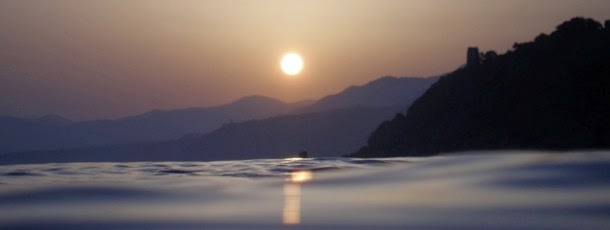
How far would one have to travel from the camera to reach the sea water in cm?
618

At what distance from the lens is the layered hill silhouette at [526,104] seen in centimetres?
5281

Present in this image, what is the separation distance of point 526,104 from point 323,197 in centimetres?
5190

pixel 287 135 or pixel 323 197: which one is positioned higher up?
pixel 287 135

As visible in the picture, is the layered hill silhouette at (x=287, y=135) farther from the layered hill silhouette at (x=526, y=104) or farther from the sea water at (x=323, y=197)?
the sea water at (x=323, y=197)

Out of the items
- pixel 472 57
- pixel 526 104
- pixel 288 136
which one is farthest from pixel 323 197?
pixel 288 136

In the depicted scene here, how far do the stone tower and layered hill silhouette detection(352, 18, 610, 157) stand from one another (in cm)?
278

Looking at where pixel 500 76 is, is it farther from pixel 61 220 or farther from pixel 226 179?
pixel 61 220

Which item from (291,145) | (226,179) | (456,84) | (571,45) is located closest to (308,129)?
(291,145)

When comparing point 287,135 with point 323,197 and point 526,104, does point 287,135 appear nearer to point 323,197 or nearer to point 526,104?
point 526,104

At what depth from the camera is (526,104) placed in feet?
190

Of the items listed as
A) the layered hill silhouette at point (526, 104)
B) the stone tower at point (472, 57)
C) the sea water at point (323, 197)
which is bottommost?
the sea water at point (323, 197)

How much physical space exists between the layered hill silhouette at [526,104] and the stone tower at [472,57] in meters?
2.78

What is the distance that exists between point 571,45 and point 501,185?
55.3 meters

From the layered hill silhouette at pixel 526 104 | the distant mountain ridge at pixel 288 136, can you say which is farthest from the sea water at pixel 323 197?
the distant mountain ridge at pixel 288 136
